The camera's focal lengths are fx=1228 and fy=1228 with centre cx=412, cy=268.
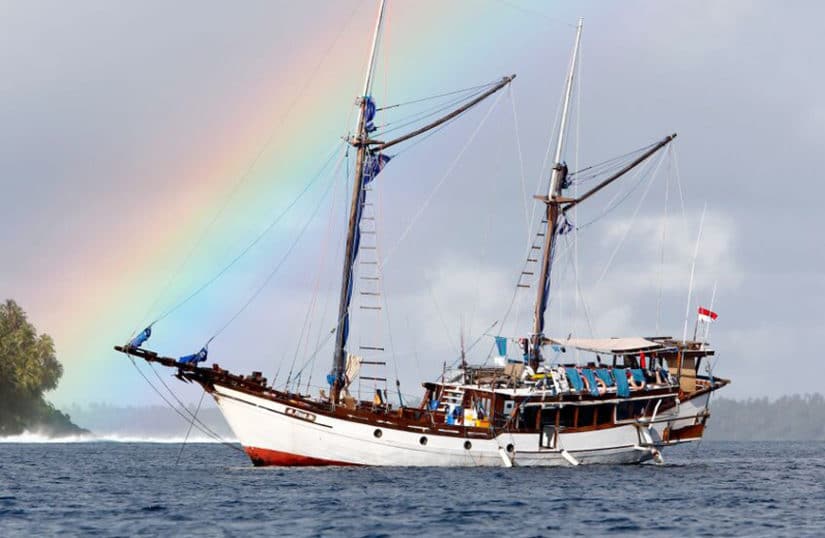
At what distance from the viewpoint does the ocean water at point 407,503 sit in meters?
48.2

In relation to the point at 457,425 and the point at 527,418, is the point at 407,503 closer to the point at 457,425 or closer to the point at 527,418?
the point at 457,425

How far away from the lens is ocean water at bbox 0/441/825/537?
48197mm

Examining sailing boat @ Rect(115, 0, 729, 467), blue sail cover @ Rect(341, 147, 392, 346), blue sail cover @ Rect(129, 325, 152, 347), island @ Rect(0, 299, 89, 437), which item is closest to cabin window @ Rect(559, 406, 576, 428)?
sailing boat @ Rect(115, 0, 729, 467)

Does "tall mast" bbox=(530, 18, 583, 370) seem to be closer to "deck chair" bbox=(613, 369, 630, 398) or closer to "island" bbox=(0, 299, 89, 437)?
"deck chair" bbox=(613, 369, 630, 398)

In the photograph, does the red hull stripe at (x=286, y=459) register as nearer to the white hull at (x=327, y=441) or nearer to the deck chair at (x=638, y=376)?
the white hull at (x=327, y=441)

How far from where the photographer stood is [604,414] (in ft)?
273

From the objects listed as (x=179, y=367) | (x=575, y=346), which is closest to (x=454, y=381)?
(x=575, y=346)

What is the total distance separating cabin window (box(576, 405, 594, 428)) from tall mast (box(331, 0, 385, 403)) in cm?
1626

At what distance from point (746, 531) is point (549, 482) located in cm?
2183

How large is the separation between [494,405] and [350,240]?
14.3 m

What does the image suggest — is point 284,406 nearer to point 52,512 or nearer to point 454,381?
point 454,381

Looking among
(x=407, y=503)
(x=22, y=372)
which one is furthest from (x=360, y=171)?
(x=22, y=372)

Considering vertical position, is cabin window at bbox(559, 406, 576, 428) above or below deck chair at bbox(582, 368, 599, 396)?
below

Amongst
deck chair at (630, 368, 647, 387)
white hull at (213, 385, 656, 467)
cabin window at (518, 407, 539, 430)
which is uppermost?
deck chair at (630, 368, 647, 387)
